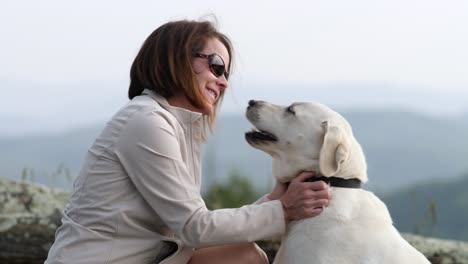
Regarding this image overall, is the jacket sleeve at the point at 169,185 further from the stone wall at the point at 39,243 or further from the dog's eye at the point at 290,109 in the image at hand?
the stone wall at the point at 39,243

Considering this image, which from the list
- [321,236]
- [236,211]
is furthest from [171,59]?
[321,236]

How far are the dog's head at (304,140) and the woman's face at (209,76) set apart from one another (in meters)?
0.17

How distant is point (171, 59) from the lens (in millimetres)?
3254

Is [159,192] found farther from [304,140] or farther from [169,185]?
[304,140]

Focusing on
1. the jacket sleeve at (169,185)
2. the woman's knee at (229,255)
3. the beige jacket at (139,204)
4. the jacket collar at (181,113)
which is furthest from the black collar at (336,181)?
the jacket collar at (181,113)

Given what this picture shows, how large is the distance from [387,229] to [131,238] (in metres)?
1.04

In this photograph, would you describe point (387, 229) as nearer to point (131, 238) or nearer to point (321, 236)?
point (321, 236)

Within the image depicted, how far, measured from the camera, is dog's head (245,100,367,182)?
3154mm

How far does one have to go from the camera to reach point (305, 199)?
10.4 feet

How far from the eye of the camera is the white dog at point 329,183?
3.12 metres

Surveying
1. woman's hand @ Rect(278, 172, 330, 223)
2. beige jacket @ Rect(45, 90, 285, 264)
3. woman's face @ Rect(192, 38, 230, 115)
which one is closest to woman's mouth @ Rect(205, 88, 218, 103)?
woman's face @ Rect(192, 38, 230, 115)

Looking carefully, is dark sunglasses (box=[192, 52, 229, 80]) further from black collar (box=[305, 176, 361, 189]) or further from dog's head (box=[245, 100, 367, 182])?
black collar (box=[305, 176, 361, 189])

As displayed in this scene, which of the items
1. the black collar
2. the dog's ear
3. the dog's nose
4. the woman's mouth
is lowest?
the black collar

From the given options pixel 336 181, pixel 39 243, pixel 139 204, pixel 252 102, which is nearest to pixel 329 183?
pixel 336 181
